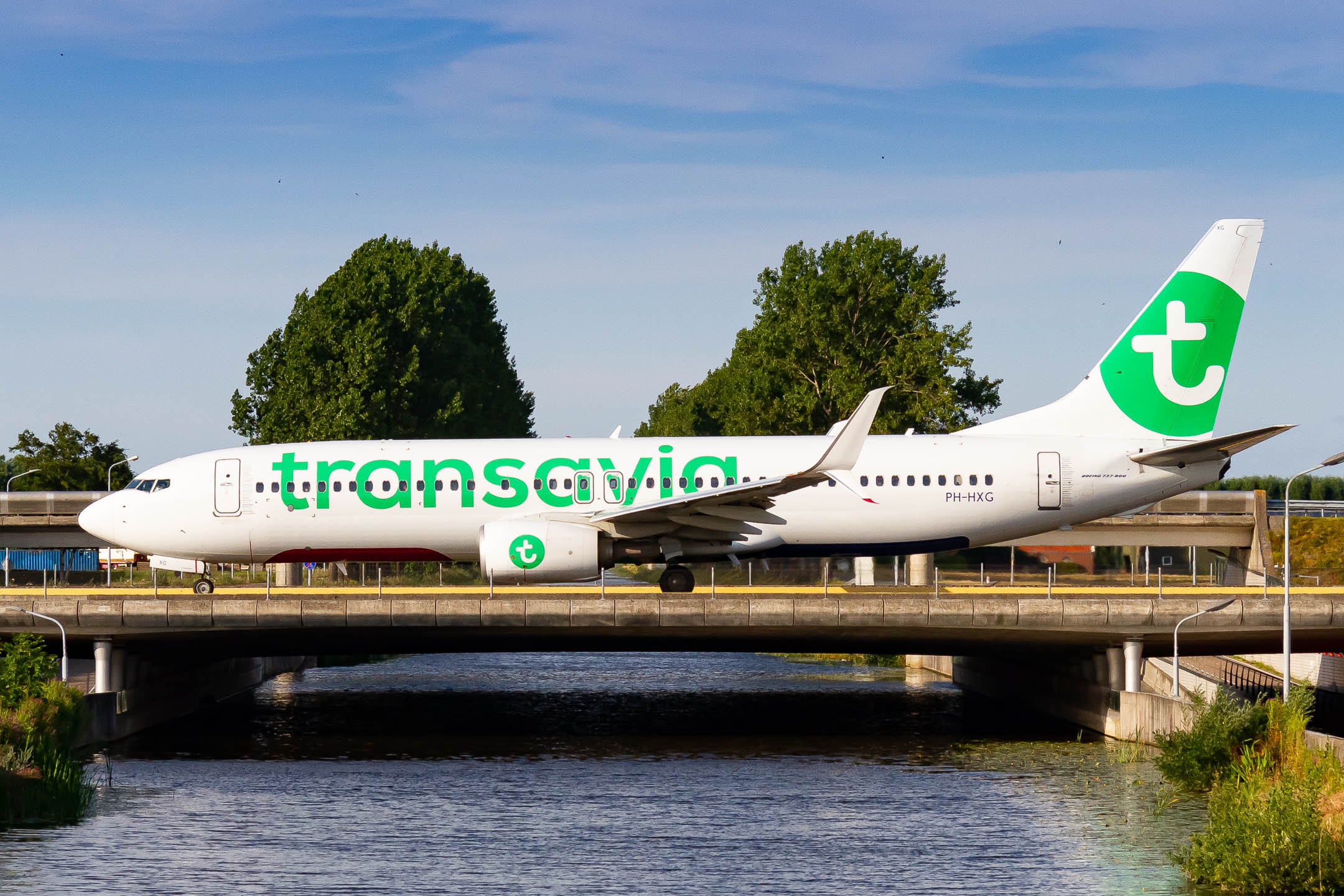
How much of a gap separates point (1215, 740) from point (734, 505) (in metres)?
14.4

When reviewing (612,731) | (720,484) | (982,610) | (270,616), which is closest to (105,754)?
(270,616)

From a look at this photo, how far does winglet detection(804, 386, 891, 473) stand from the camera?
4184cm

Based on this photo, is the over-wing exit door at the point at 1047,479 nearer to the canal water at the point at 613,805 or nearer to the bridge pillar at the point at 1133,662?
the bridge pillar at the point at 1133,662

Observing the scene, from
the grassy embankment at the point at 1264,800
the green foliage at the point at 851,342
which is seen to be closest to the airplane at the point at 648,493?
the grassy embankment at the point at 1264,800

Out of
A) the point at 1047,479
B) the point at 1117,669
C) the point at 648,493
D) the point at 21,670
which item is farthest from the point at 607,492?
the point at 1117,669

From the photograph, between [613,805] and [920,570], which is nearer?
[613,805]

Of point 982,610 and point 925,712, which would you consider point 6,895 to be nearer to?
point 982,610

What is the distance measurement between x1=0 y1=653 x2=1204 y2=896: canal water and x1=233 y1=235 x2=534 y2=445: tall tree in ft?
149

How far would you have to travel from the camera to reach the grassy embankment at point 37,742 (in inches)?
1383

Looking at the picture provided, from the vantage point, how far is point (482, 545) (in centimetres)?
4412

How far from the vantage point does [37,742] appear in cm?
3784

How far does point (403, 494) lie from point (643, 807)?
1414 centimetres

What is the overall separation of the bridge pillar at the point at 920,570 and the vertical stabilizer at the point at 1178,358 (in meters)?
15.2

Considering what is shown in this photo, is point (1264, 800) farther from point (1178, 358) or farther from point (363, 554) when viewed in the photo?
point (363, 554)
